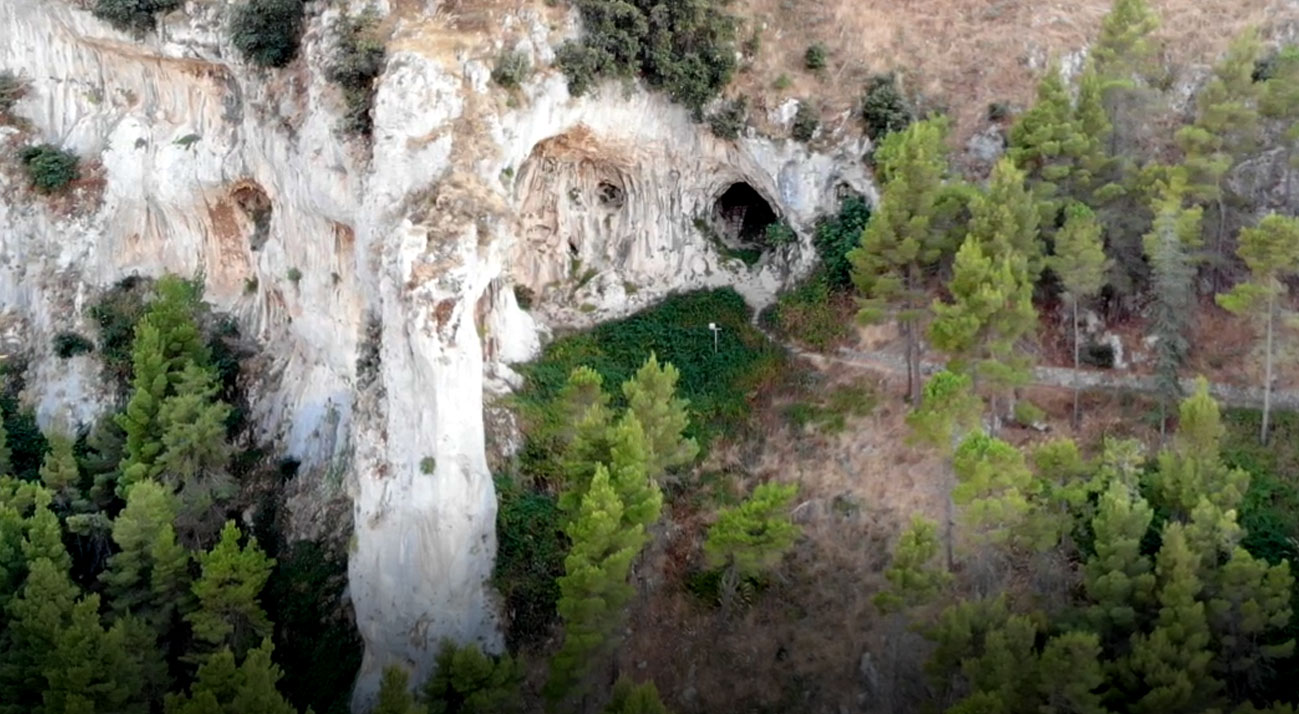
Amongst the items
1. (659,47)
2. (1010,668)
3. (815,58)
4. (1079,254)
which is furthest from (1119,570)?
(659,47)

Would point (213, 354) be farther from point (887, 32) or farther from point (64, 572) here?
point (887, 32)

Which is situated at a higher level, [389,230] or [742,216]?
[742,216]

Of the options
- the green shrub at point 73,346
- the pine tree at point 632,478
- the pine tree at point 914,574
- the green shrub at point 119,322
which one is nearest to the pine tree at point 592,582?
the pine tree at point 632,478

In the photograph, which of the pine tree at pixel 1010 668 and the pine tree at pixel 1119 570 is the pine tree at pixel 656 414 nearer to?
the pine tree at pixel 1010 668

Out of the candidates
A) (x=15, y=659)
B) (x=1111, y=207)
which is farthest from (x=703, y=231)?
(x=15, y=659)

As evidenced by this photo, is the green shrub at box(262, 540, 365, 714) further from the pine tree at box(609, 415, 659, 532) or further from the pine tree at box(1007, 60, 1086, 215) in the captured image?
the pine tree at box(1007, 60, 1086, 215)

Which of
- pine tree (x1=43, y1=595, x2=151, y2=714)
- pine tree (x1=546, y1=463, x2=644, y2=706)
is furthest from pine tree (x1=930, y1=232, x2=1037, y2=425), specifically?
pine tree (x1=43, y1=595, x2=151, y2=714)

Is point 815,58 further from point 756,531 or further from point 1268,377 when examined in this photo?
point 756,531
